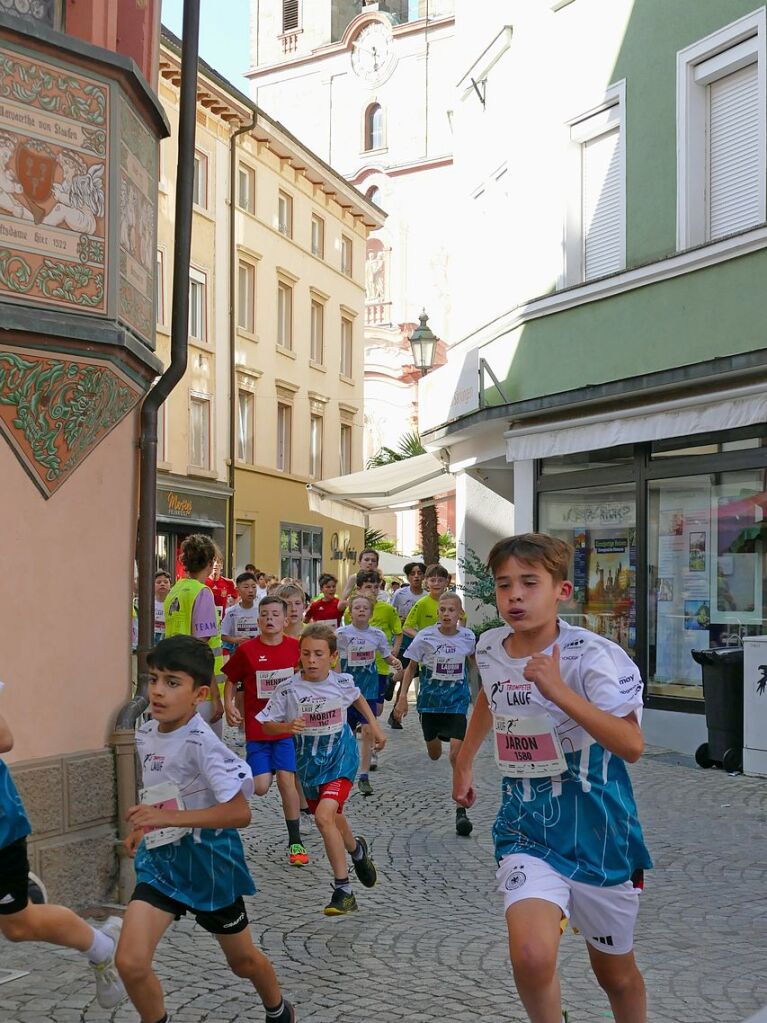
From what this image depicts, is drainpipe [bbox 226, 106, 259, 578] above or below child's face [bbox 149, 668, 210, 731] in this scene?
above

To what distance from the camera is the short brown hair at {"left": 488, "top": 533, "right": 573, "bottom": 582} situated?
163 inches

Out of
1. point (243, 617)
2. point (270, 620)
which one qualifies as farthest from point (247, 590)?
point (270, 620)

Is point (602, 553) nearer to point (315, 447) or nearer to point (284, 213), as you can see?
point (284, 213)

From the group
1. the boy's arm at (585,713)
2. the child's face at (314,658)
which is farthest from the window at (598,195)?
the boy's arm at (585,713)

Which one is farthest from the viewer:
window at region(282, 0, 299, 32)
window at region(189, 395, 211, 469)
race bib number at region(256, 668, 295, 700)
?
window at region(282, 0, 299, 32)

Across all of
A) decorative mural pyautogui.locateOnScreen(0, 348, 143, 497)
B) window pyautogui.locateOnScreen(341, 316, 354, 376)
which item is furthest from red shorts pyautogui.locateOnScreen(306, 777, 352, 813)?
window pyautogui.locateOnScreen(341, 316, 354, 376)

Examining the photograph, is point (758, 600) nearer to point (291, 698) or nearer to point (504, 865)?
point (291, 698)

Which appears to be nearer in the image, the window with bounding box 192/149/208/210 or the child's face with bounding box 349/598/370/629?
the child's face with bounding box 349/598/370/629

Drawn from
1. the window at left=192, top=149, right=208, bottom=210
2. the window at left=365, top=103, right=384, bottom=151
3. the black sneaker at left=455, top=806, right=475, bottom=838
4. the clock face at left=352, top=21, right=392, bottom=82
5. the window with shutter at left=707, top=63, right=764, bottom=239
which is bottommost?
the black sneaker at left=455, top=806, right=475, bottom=838

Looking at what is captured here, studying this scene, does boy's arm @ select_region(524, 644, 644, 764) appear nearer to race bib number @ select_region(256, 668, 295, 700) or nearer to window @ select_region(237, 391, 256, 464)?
race bib number @ select_region(256, 668, 295, 700)

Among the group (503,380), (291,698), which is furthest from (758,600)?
(291,698)

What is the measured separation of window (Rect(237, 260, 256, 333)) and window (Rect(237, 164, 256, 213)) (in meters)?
1.58

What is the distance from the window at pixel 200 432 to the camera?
3484 cm

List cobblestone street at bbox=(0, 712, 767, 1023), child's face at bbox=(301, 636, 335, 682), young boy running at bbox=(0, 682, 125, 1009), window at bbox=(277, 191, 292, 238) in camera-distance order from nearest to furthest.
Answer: young boy running at bbox=(0, 682, 125, 1009) < cobblestone street at bbox=(0, 712, 767, 1023) < child's face at bbox=(301, 636, 335, 682) < window at bbox=(277, 191, 292, 238)
